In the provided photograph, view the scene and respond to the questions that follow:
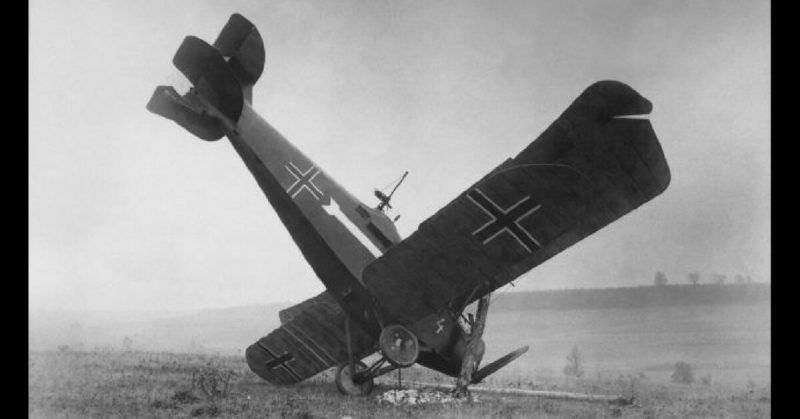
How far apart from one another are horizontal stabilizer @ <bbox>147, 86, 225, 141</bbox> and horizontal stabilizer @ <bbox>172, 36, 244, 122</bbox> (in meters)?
0.26

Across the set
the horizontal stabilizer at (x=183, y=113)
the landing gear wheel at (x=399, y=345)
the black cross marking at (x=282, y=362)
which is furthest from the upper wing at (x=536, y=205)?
the horizontal stabilizer at (x=183, y=113)

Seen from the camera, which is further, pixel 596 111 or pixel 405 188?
pixel 405 188

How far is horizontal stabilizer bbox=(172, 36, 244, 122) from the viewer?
7.96 metres

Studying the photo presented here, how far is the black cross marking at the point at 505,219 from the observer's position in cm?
634

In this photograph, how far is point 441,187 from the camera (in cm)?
949

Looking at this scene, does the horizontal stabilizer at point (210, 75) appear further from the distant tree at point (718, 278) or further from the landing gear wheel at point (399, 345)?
the distant tree at point (718, 278)

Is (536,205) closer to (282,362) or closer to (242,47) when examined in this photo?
(242,47)

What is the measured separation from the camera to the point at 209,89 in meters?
8.33

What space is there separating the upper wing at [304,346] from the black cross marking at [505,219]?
4.08 meters

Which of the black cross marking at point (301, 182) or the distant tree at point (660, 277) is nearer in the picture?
the black cross marking at point (301, 182)
